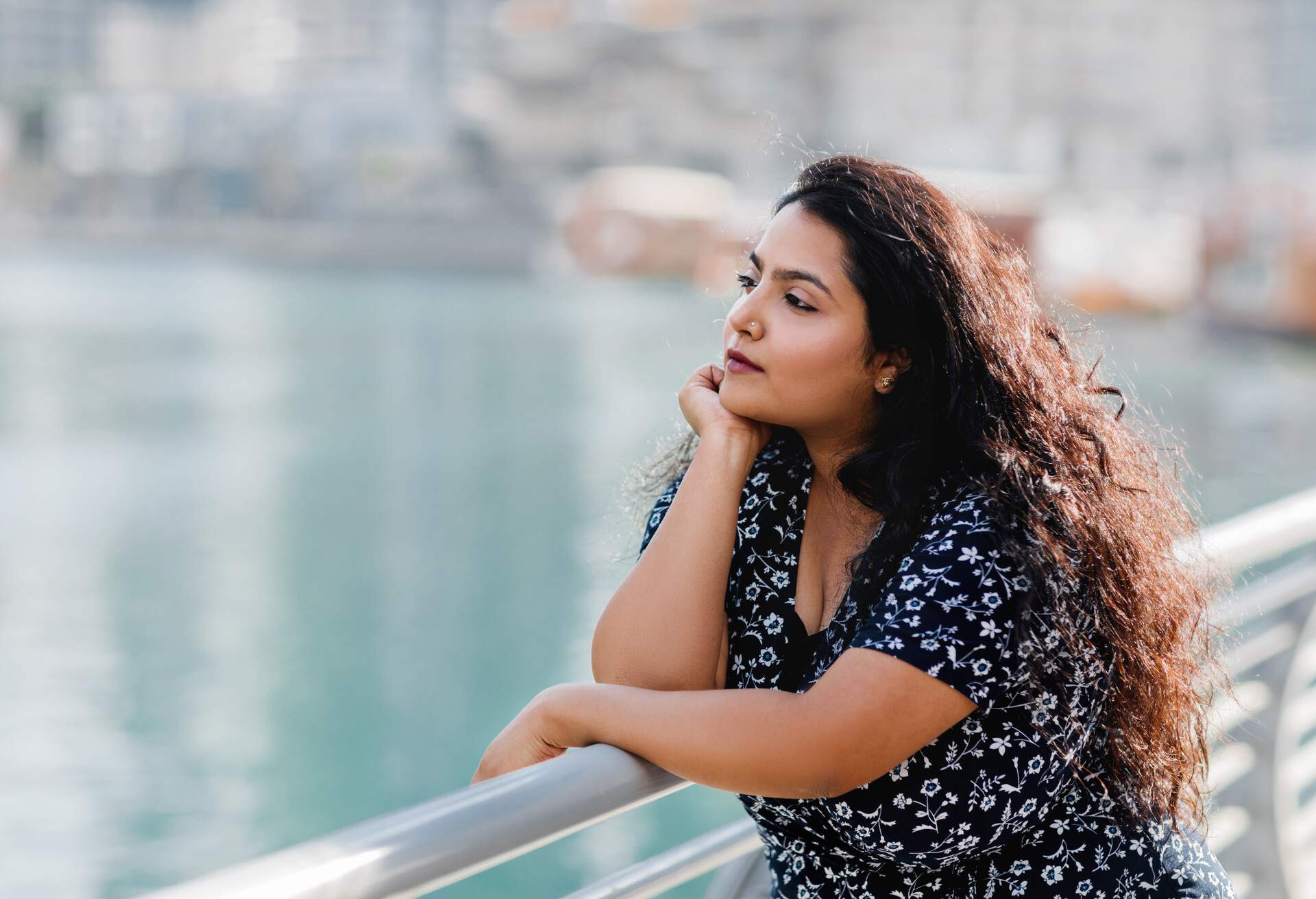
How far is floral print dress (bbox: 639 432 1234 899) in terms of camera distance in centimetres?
81

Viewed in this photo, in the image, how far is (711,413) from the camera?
992 mm

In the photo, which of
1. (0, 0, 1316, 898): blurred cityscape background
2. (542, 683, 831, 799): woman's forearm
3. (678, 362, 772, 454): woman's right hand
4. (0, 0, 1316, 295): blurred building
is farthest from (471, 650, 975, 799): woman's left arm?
(0, 0, 1316, 295): blurred building

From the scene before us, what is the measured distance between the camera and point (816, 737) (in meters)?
0.78

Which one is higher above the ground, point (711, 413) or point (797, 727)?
point (711, 413)

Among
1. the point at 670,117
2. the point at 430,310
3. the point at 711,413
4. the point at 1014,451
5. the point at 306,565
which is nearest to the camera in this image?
the point at 1014,451

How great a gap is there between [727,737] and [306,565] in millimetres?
10288

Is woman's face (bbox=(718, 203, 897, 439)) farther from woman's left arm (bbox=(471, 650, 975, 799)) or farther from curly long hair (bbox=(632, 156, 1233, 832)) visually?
woman's left arm (bbox=(471, 650, 975, 799))

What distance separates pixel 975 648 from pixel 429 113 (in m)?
49.2

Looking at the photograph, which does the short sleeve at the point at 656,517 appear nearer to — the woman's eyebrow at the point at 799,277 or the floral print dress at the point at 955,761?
the floral print dress at the point at 955,761

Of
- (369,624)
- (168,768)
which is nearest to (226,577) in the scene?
(369,624)

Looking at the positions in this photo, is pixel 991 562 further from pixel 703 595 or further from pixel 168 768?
pixel 168 768

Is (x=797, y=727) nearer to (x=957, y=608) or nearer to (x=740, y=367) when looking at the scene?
(x=957, y=608)

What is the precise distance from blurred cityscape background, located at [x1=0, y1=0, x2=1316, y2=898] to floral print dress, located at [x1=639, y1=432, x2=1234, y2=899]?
253 mm

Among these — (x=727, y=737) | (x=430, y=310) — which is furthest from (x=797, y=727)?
(x=430, y=310)
